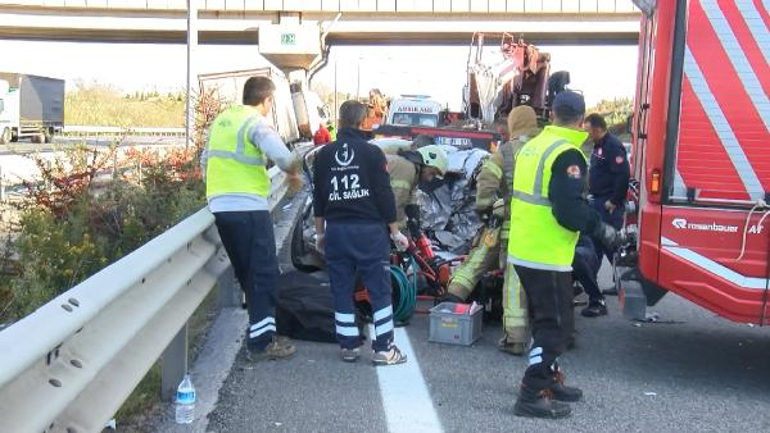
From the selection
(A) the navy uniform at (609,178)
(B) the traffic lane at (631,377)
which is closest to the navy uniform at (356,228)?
(B) the traffic lane at (631,377)

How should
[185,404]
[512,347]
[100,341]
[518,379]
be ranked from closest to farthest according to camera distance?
[100,341] → [185,404] → [518,379] → [512,347]

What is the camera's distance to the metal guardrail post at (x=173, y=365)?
487cm

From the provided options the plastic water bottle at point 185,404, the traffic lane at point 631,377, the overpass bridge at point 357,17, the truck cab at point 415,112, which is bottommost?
the traffic lane at point 631,377

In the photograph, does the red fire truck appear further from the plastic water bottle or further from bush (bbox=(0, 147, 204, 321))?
bush (bbox=(0, 147, 204, 321))

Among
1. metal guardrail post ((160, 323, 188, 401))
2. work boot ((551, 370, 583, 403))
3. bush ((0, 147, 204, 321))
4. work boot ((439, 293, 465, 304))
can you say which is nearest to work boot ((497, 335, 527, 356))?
work boot ((439, 293, 465, 304))

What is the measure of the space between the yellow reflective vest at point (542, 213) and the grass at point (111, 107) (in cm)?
6265

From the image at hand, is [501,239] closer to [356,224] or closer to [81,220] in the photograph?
[356,224]

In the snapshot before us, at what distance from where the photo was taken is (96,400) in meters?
3.23

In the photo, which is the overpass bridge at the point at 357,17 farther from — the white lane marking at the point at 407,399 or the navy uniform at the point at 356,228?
the white lane marking at the point at 407,399

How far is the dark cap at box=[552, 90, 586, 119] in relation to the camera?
16.9ft

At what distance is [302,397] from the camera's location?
17.1 feet

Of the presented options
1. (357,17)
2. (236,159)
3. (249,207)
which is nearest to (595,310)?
(249,207)

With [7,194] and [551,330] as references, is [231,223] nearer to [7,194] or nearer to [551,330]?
[551,330]

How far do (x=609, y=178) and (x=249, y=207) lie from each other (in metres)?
4.33
